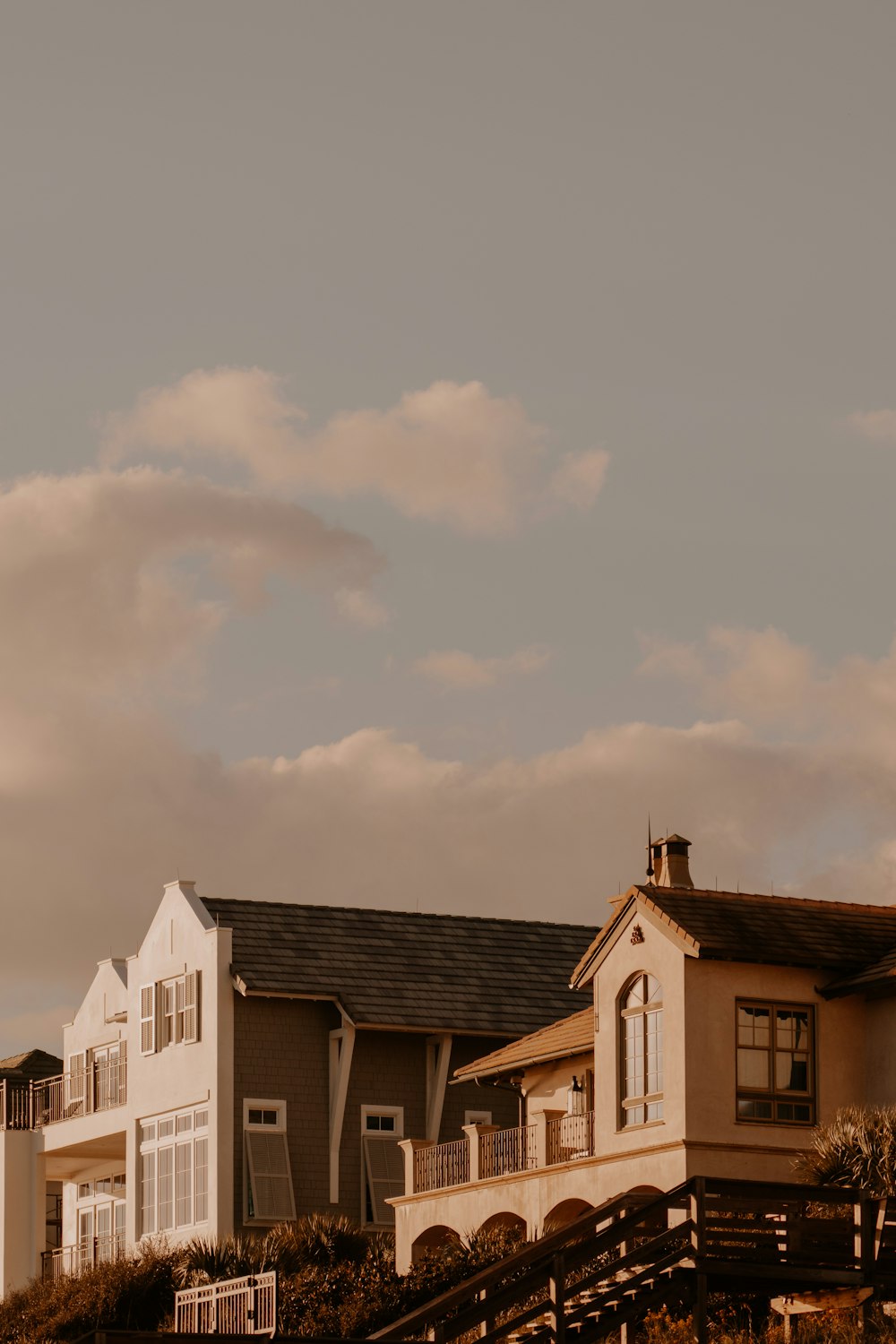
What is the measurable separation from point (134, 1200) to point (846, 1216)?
83.1ft

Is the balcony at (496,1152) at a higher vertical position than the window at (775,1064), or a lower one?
lower

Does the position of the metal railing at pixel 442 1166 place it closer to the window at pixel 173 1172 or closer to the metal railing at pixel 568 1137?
the metal railing at pixel 568 1137

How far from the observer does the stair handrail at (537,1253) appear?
2933cm

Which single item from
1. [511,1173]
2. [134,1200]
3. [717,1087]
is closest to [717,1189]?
[717,1087]

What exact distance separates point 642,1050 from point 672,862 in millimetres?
6345

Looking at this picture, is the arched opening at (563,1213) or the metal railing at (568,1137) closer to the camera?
the arched opening at (563,1213)

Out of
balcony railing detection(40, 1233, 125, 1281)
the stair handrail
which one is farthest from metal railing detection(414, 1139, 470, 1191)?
balcony railing detection(40, 1233, 125, 1281)

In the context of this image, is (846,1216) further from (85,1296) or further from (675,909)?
(85,1296)

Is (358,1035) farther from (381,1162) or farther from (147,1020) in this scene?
(147,1020)

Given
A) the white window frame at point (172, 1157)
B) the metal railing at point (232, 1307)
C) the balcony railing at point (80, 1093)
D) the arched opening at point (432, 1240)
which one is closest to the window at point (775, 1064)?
the metal railing at point (232, 1307)

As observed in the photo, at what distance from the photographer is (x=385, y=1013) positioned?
50.2 m

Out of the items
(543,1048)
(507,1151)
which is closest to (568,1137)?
(507,1151)

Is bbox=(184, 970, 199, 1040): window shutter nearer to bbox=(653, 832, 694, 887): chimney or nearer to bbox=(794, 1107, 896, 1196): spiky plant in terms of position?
bbox=(653, 832, 694, 887): chimney

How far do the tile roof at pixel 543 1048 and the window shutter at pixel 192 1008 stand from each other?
719 centimetres
